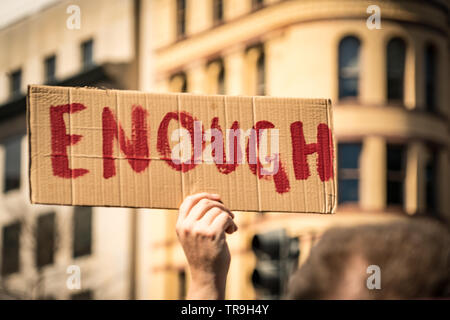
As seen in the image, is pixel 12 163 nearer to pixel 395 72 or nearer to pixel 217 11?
pixel 217 11

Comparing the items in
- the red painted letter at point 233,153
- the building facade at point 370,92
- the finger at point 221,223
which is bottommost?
the finger at point 221,223

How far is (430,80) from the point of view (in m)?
28.8

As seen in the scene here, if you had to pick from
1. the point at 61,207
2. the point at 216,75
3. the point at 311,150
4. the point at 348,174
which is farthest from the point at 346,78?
the point at 311,150

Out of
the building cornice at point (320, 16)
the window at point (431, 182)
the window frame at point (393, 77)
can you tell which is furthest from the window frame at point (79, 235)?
the window at point (431, 182)

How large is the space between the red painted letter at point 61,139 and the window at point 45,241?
30867mm

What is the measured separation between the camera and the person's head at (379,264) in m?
3.08

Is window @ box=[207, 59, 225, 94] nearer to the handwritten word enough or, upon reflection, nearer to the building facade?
the building facade

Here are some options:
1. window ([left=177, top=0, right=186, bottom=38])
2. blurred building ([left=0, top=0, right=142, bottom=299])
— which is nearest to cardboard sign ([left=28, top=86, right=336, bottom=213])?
blurred building ([left=0, top=0, right=142, bottom=299])

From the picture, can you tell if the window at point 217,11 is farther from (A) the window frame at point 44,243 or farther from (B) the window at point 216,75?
(A) the window frame at point 44,243

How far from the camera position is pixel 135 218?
118 ft

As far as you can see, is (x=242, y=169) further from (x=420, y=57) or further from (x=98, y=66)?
(x=98, y=66)

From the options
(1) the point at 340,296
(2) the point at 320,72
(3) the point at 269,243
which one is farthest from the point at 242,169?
(2) the point at 320,72

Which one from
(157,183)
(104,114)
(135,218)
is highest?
(135,218)
